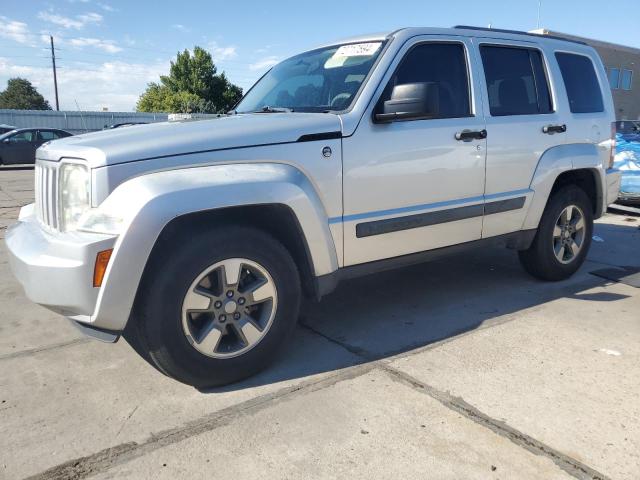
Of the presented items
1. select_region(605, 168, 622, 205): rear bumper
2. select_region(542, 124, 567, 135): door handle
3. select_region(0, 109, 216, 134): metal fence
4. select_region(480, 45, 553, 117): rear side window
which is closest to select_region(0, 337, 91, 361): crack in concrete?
select_region(480, 45, 553, 117): rear side window

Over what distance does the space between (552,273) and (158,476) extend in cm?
378

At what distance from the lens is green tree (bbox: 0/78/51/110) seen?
74.5 meters

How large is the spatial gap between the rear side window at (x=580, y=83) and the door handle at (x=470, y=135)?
4.28 ft

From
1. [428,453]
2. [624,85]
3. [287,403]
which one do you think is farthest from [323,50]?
[624,85]

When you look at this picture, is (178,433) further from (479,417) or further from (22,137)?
(22,137)

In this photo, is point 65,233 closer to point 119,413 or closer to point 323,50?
point 119,413

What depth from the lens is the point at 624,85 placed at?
39.2 m

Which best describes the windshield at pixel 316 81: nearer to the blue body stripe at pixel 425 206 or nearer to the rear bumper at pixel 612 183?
the blue body stripe at pixel 425 206

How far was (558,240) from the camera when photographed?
4840 millimetres

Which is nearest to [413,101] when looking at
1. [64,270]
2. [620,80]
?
[64,270]

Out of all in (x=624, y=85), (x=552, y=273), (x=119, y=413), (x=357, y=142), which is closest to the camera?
(x=119, y=413)

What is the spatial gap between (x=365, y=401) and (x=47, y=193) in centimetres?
207

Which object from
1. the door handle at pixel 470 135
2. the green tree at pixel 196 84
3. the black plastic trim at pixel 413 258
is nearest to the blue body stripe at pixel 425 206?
the black plastic trim at pixel 413 258

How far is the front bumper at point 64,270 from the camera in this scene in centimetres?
259
